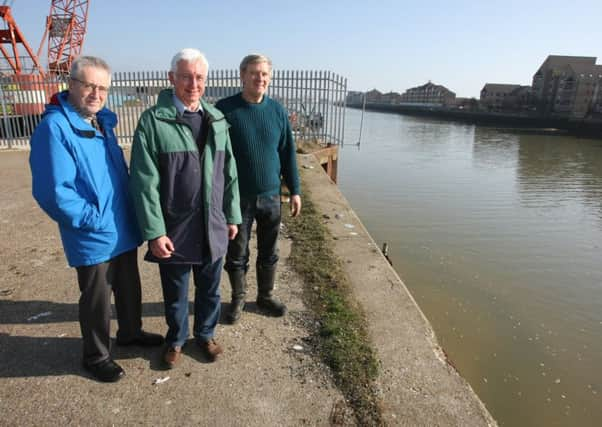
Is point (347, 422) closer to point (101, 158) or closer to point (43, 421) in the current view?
point (43, 421)

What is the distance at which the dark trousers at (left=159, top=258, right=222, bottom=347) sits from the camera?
254cm

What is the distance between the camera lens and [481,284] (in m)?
6.46

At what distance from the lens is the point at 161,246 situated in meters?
2.33

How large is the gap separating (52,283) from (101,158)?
217 cm

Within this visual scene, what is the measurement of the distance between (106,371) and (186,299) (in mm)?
637

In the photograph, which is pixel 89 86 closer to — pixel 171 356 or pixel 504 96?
pixel 171 356

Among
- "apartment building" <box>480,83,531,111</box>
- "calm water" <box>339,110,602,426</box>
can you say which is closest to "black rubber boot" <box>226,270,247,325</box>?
"calm water" <box>339,110,602,426</box>

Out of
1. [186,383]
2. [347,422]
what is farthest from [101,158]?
[347,422]

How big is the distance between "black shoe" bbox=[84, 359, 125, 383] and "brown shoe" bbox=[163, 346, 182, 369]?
27cm

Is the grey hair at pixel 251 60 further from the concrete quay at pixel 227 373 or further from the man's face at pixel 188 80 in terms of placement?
the concrete quay at pixel 227 373

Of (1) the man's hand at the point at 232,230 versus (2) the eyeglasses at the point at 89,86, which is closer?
(2) the eyeglasses at the point at 89,86

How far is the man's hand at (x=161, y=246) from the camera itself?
7.63 ft

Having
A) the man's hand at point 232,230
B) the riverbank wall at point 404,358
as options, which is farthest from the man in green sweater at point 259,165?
the riverbank wall at point 404,358

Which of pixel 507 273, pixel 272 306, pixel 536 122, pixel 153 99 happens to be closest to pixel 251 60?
pixel 272 306
